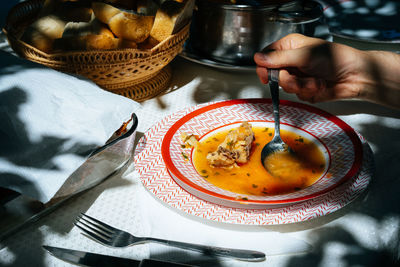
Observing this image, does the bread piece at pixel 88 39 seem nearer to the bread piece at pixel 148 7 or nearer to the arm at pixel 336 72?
the bread piece at pixel 148 7

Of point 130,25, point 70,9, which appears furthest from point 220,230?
point 70,9

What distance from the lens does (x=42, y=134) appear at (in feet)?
2.77

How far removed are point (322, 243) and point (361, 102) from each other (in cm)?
74

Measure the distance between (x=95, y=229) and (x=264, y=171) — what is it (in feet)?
1.48

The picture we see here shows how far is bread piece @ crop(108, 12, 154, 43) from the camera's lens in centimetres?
120

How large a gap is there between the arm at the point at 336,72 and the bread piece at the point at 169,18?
0.32m

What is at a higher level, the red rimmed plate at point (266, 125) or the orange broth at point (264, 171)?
the red rimmed plate at point (266, 125)

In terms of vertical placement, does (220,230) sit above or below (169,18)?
below

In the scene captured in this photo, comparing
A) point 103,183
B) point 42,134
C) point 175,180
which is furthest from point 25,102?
point 175,180

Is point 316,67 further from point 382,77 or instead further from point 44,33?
point 44,33

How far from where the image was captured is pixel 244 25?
4.58 feet

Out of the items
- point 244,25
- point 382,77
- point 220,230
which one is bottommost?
point 220,230

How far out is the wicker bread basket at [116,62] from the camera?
→ 1.14 meters

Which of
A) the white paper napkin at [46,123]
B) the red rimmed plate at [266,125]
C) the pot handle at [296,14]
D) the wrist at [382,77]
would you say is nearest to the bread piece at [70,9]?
the white paper napkin at [46,123]
